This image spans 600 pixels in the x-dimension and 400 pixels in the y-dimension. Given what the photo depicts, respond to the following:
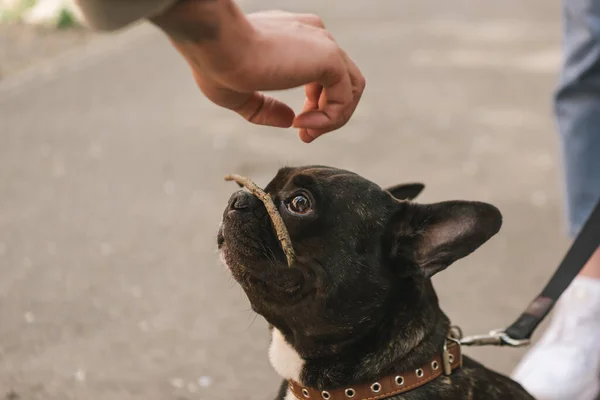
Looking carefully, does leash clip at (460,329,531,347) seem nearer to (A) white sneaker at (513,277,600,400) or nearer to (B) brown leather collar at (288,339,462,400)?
(B) brown leather collar at (288,339,462,400)

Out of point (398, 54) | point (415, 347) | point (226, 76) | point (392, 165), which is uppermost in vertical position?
point (226, 76)

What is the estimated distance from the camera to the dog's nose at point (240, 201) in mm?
2256

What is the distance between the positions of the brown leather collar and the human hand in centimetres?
67

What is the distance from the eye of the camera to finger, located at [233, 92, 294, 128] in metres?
2.00

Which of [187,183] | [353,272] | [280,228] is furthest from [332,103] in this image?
[187,183]

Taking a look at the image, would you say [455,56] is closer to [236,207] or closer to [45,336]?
[45,336]

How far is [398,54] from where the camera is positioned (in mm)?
8188

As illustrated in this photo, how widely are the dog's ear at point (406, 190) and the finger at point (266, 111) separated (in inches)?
26.3

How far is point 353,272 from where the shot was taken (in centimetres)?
222

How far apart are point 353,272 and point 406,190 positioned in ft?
1.72

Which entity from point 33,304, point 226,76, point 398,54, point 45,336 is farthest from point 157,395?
point 398,54

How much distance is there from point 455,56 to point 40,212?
4594mm

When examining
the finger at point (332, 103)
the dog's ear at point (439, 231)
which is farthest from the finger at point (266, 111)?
the dog's ear at point (439, 231)

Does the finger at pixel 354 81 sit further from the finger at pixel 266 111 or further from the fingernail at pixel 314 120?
the finger at pixel 266 111
